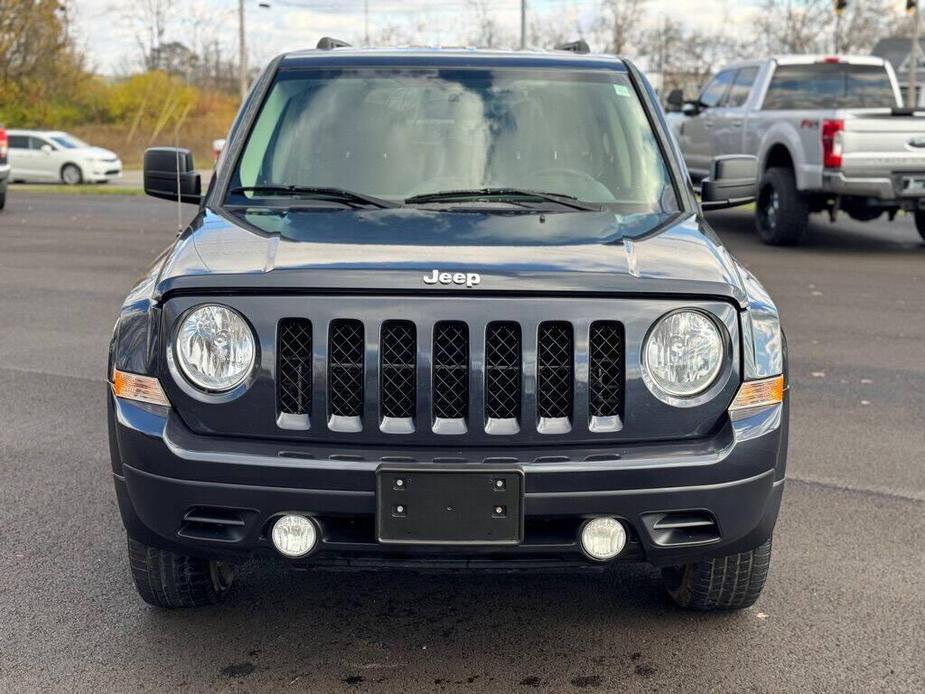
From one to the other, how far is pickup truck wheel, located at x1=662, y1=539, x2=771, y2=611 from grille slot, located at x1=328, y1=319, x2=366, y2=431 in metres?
1.18

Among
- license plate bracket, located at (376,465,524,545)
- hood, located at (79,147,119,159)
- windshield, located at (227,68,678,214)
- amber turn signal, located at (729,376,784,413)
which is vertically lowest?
hood, located at (79,147,119,159)

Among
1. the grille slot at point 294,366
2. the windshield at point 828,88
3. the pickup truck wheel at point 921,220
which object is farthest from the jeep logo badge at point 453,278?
the pickup truck wheel at point 921,220

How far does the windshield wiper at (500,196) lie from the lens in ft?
13.5

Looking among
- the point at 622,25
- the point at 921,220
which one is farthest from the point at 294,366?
the point at 622,25

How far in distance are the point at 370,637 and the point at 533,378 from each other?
105cm

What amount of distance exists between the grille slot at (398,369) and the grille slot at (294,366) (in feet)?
0.66

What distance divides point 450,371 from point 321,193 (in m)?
1.25

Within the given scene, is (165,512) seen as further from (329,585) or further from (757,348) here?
(757,348)

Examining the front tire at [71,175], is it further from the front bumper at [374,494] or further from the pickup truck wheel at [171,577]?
the front bumper at [374,494]

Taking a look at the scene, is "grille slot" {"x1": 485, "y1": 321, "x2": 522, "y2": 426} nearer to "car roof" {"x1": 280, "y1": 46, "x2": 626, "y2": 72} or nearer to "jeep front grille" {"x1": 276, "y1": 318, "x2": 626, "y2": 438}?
"jeep front grille" {"x1": 276, "y1": 318, "x2": 626, "y2": 438}

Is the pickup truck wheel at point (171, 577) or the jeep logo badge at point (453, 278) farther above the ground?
the jeep logo badge at point (453, 278)

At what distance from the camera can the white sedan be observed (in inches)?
1194

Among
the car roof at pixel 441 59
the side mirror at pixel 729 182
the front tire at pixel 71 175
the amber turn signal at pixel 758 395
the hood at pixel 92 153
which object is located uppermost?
the car roof at pixel 441 59

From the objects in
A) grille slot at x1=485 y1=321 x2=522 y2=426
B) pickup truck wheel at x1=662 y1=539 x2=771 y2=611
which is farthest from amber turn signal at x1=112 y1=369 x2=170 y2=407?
pickup truck wheel at x1=662 y1=539 x2=771 y2=611
